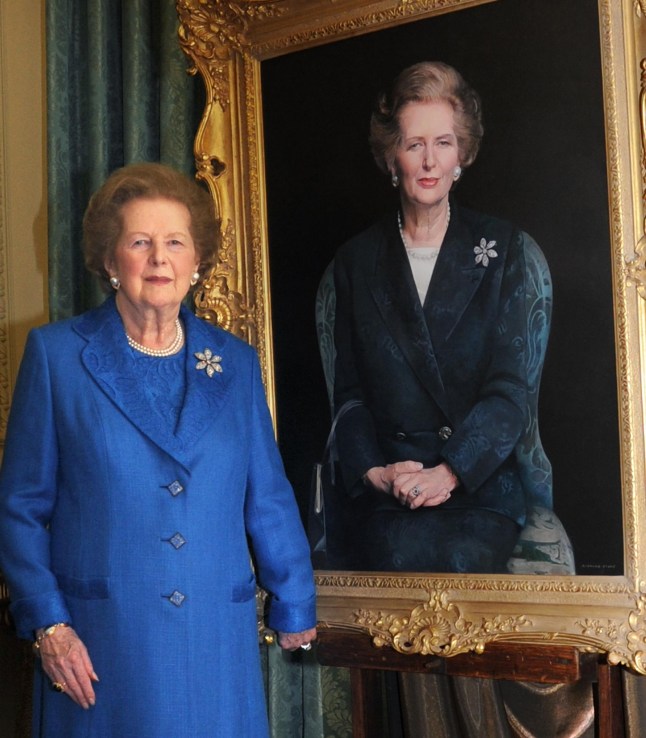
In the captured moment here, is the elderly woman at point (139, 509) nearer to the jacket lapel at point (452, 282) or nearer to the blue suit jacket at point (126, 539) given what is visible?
the blue suit jacket at point (126, 539)

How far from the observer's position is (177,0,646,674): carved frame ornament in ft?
8.50

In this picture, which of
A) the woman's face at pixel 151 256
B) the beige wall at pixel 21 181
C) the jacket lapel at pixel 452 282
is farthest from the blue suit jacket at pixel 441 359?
the beige wall at pixel 21 181

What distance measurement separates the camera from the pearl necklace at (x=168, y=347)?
256 centimetres

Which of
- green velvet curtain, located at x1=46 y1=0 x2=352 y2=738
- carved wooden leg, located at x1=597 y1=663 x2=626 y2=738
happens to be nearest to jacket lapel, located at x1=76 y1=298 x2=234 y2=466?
green velvet curtain, located at x1=46 y1=0 x2=352 y2=738

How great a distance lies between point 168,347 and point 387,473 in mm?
711

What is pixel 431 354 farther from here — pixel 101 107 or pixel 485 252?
pixel 101 107

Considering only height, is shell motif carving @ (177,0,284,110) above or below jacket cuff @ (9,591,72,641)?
above

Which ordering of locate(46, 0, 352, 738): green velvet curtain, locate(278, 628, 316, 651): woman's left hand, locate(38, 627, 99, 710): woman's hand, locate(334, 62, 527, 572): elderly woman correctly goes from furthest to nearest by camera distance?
locate(46, 0, 352, 738): green velvet curtain, locate(334, 62, 527, 572): elderly woman, locate(278, 628, 316, 651): woman's left hand, locate(38, 627, 99, 710): woman's hand

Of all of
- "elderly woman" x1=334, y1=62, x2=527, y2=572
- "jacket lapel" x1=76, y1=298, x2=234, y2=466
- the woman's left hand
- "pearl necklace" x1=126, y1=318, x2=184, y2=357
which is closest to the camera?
"jacket lapel" x1=76, y1=298, x2=234, y2=466

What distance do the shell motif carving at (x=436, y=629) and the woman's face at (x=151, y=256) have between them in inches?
40.1

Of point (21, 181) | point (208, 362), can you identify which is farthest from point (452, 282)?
point (21, 181)

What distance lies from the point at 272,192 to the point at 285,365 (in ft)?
1.66

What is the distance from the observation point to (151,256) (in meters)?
2.54

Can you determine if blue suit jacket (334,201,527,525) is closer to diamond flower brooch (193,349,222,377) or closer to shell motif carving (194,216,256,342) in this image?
shell motif carving (194,216,256,342)
